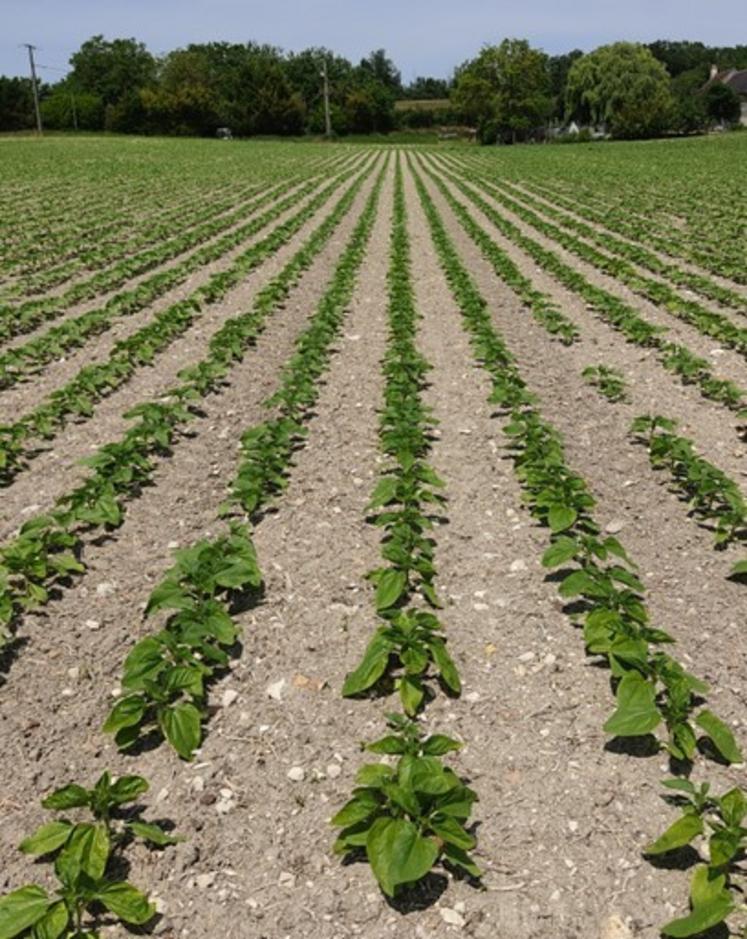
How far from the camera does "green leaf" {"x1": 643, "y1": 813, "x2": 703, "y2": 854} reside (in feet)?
10.2

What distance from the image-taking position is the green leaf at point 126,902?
2.93 metres

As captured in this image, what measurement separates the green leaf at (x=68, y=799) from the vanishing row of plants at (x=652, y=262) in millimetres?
11481

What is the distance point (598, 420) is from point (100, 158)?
174 feet

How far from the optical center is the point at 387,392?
837cm

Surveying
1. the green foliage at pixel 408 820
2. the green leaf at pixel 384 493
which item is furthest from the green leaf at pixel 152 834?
the green leaf at pixel 384 493

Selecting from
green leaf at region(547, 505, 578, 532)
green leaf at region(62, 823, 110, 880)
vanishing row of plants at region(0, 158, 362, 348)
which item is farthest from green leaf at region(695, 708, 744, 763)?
vanishing row of plants at region(0, 158, 362, 348)

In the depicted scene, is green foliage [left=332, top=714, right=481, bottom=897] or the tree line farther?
the tree line

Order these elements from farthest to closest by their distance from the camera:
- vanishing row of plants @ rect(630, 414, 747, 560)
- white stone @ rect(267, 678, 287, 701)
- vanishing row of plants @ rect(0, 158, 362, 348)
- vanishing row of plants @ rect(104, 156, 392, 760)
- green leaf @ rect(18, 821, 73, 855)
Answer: vanishing row of plants @ rect(0, 158, 362, 348)
vanishing row of plants @ rect(630, 414, 747, 560)
white stone @ rect(267, 678, 287, 701)
vanishing row of plants @ rect(104, 156, 392, 760)
green leaf @ rect(18, 821, 73, 855)

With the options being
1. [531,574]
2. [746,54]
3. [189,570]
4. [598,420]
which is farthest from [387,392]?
[746,54]

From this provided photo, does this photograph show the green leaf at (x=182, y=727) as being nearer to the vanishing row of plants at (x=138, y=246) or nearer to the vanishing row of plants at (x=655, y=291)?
the vanishing row of plants at (x=655, y=291)

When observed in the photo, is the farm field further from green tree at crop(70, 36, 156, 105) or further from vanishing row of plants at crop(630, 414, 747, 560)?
green tree at crop(70, 36, 156, 105)

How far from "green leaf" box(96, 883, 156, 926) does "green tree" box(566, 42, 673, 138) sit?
91.7m

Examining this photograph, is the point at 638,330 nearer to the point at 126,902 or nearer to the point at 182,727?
the point at 182,727

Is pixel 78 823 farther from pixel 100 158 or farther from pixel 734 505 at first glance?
pixel 100 158
